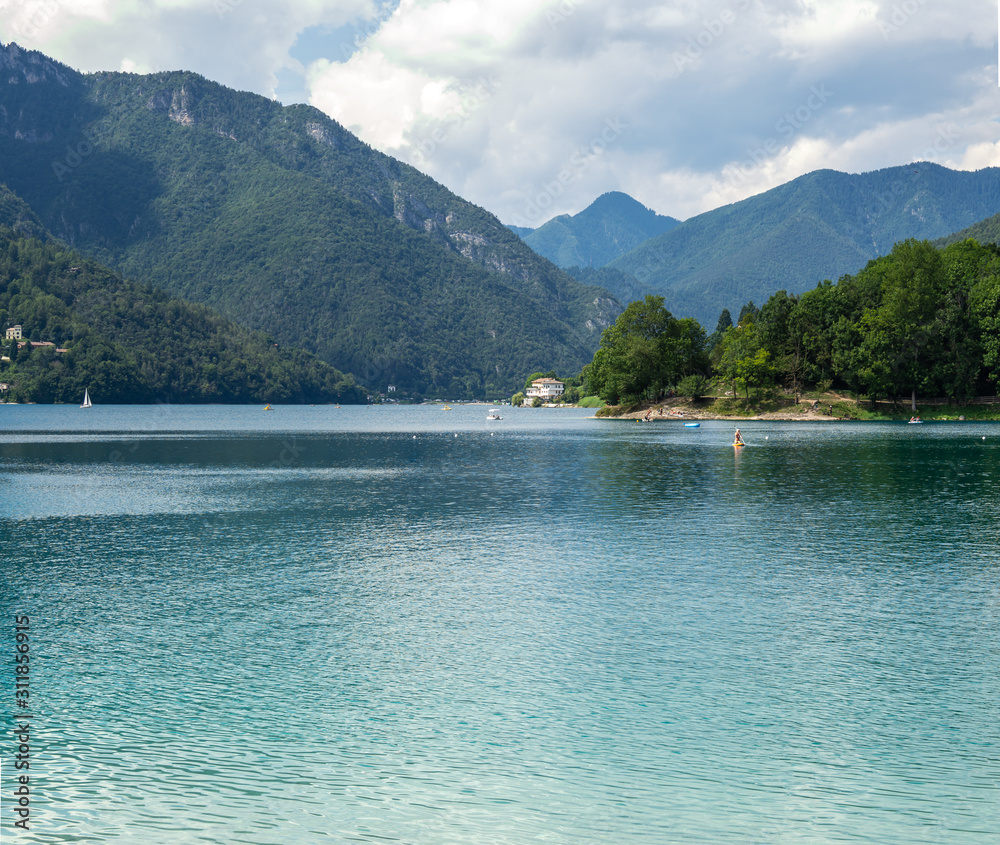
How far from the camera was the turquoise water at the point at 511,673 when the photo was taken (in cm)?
1348

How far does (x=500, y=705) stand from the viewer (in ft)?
59.1

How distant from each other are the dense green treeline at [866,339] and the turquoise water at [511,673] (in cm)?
11322

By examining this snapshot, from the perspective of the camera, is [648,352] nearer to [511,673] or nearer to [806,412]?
[806,412]

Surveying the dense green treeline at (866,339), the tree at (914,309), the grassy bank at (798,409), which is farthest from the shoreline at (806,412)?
the tree at (914,309)

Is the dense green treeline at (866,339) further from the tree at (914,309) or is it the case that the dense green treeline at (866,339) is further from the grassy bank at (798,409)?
the grassy bank at (798,409)

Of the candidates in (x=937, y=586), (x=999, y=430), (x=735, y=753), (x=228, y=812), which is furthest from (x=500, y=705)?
(x=999, y=430)

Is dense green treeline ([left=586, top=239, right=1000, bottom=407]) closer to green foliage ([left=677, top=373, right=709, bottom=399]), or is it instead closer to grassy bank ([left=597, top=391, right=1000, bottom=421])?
green foliage ([left=677, top=373, right=709, bottom=399])

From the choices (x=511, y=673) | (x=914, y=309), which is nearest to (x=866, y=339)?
(x=914, y=309)

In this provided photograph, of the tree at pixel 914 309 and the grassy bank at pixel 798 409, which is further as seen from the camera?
the grassy bank at pixel 798 409

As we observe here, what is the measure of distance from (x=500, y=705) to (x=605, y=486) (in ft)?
140

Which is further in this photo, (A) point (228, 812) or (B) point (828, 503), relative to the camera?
(B) point (828, 503)

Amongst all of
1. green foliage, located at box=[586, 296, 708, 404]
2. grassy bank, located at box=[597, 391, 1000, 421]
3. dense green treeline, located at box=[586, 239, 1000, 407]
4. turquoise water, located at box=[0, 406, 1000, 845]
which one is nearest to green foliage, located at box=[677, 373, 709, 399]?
dense green treeline, located at box=[586, 239, 1000, 407]

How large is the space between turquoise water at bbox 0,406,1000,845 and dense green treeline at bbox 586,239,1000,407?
113218 millimetres

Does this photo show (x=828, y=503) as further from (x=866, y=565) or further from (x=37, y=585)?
(x=37, y=585)
